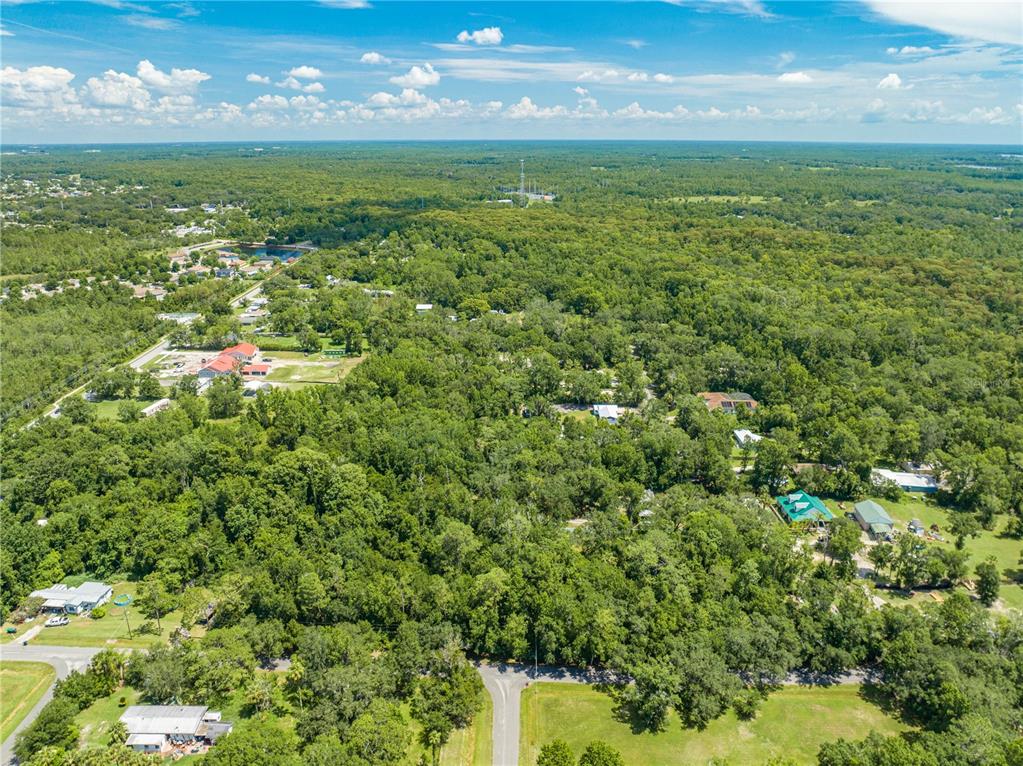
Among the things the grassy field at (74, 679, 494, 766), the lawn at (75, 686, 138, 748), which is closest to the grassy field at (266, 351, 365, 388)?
the lawn at (75, 686, 138, 748)

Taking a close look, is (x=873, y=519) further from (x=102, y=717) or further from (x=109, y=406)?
Answer: (x=109, y=406)

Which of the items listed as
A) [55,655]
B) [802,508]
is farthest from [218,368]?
[802,508]

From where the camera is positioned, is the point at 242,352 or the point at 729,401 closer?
the point at 729,401

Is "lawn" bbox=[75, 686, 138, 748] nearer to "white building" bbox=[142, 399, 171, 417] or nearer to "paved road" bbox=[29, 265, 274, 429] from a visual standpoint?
"white building" bbox=[142, 399, 171, 417]

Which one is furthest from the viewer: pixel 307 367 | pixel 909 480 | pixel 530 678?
pixel 307 367

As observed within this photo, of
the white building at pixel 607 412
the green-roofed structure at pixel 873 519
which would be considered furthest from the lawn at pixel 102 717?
the green-roofed structure at pixel 873 519
